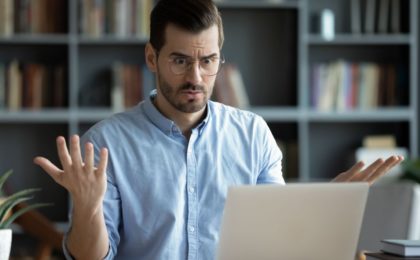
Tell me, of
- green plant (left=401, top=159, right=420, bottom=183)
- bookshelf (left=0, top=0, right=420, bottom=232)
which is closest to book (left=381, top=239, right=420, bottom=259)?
green plant (left=401, top=159, right=420, bottom=183)

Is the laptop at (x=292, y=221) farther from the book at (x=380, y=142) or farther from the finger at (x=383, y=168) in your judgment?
the book at (x=380, y=142)

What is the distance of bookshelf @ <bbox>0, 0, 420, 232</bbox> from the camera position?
5277 millimetres

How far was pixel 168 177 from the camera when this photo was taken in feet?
7.46

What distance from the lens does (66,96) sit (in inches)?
210

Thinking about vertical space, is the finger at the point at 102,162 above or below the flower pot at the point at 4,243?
above

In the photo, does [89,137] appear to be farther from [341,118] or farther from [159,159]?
[341,118]

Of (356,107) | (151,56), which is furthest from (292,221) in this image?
(356,107)

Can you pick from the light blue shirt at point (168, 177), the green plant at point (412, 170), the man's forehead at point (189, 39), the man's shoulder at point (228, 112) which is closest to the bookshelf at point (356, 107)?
the green plant at point (412, 170)

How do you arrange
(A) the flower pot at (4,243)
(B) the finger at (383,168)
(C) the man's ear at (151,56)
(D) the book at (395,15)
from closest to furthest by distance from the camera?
(A) the flower pot at (4,243) → (B) the finger at (383,168) → (C) the man's ear at (151,56) → (D) the book at (395,15)

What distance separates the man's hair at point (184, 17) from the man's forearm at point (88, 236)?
20.9 inches

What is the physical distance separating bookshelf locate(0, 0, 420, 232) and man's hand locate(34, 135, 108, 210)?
11.0 ft

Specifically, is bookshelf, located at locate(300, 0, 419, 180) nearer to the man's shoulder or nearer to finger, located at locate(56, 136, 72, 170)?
the man's shoulder

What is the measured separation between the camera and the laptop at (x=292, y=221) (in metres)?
1.83

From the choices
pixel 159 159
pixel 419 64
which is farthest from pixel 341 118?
pixel 159 159
